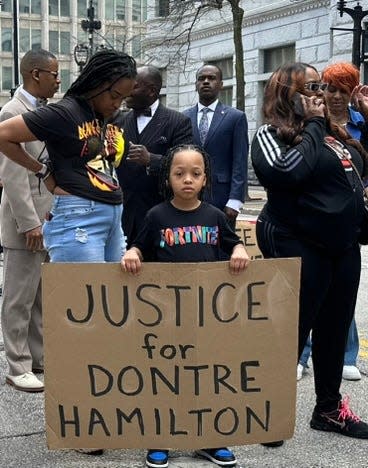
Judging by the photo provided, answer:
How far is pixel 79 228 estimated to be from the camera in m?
3.67

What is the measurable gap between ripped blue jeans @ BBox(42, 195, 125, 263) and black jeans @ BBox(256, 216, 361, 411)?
0.78 m

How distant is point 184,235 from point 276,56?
78.9 ft

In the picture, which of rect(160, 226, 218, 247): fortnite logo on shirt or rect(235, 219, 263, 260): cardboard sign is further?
rect(235, 219, 263, 260): cardboard sign

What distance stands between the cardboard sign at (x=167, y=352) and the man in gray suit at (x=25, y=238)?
1.24m

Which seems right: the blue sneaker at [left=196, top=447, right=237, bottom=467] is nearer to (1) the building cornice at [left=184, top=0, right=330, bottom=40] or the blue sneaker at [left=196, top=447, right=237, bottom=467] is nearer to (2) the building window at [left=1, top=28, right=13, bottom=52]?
(1) the building cornice at [left=184, top=0, right=330, bottom=40]

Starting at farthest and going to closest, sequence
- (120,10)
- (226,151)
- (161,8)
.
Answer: (120,10), (161,8), (226,151)

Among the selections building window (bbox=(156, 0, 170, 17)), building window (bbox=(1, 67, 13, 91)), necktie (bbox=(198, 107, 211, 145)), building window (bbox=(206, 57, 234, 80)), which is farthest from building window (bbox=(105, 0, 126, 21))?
necktie (bbox=(198, 107, 211, 145))

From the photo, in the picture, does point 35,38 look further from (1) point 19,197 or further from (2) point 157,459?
(2) point 157,459

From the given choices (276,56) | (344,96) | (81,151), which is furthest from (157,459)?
(276,56)

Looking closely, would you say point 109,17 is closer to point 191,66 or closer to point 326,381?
point 191,66

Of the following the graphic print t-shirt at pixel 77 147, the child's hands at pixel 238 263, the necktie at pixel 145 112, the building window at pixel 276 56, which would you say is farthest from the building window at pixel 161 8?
the child's hands at pixel 238 263

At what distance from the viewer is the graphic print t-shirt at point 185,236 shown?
11.7 feet

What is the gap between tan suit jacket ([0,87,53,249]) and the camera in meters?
4.34

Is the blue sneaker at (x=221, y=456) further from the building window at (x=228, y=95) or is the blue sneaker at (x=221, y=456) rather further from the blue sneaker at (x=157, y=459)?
the building window at (x=228, y=95)
